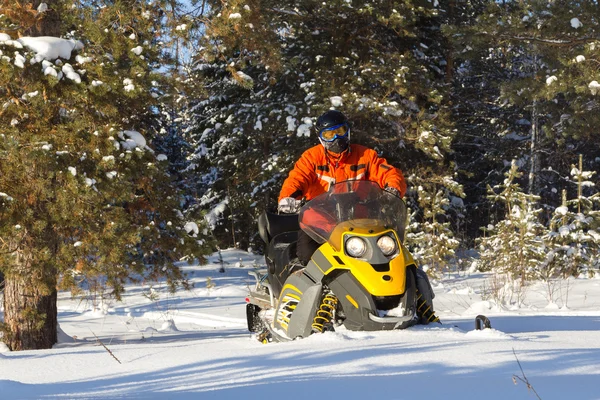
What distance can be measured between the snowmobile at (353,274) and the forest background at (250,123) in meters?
2.24

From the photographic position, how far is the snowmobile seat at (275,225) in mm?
6297

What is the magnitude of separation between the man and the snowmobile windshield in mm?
616

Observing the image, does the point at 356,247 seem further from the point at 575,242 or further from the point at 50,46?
the point at 575,242

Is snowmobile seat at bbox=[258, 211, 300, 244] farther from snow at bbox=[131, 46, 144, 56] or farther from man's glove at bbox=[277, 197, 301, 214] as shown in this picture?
snow at bbox=[131, 46, 144, 56]

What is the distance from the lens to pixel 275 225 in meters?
6.30

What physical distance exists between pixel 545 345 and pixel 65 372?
112 inches

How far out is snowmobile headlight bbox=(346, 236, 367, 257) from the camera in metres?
4.90

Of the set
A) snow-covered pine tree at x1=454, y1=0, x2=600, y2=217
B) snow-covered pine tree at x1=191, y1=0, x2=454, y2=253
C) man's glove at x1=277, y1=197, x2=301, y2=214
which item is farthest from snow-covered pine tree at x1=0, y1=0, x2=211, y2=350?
snow-covered pine tree at x1=454, y1=0, x2=600, y2=217

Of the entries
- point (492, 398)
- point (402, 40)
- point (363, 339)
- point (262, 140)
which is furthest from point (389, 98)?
point (492, 398)

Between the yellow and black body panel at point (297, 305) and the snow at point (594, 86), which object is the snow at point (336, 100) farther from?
the yellow and black body panel at point (297, 305)

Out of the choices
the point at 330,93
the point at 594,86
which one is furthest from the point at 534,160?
the point at 330,93

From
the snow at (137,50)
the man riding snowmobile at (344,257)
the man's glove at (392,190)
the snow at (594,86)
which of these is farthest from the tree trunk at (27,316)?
the snow at (594,86)

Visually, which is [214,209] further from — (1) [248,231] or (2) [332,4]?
(2) [332,4]

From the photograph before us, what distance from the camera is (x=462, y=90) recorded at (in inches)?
885
